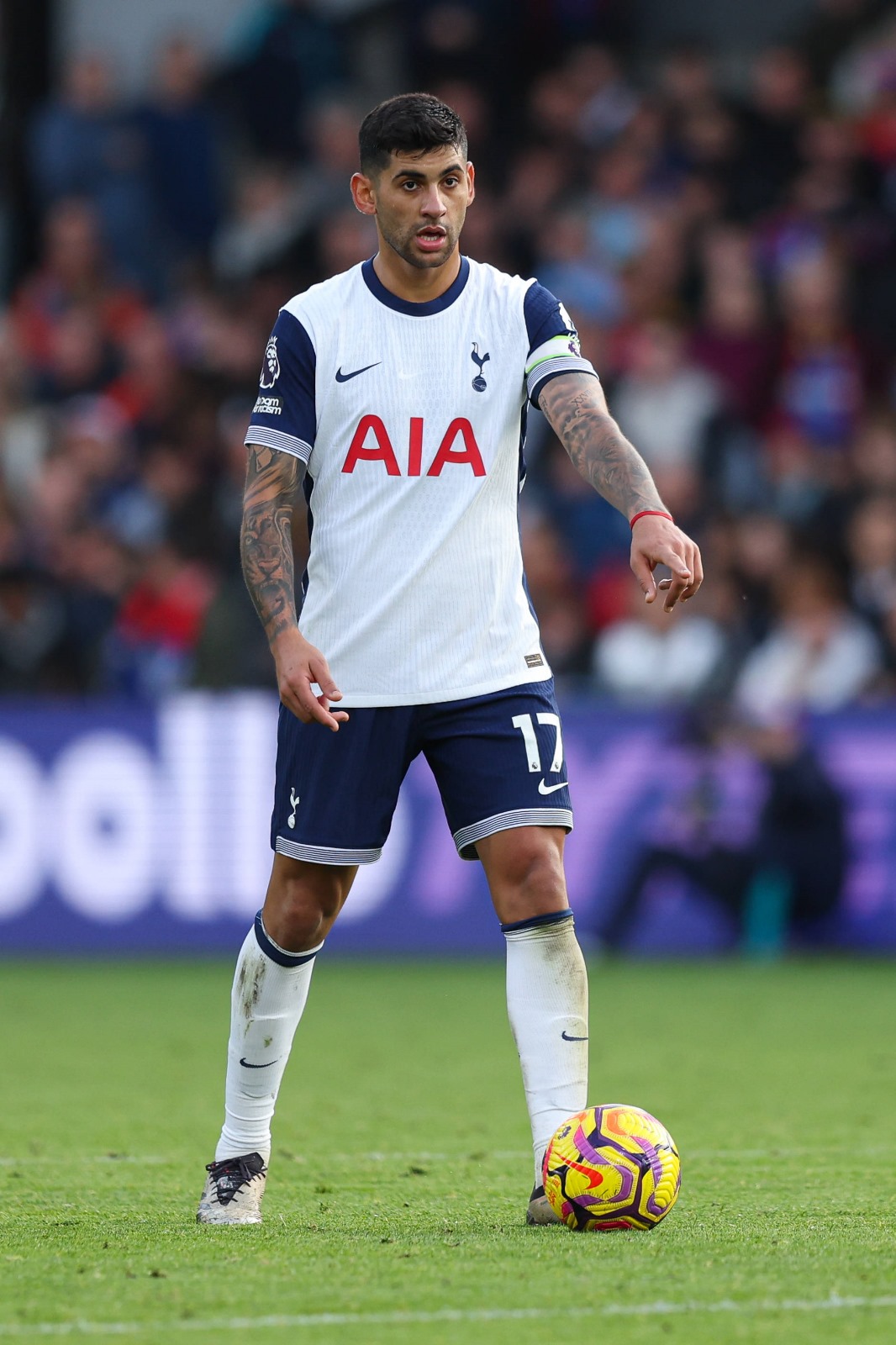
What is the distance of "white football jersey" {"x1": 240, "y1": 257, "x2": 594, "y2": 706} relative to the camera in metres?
5.05

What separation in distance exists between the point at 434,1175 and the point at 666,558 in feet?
6.44

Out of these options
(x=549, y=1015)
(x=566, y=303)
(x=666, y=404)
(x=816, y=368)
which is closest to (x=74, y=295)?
(x=566, y=303)

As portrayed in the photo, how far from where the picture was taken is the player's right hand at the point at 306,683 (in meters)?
4.73

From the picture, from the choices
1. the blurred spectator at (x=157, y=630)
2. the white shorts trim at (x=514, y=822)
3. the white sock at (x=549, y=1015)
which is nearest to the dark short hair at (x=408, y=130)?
the white shorts trim at (x=514, y=822)

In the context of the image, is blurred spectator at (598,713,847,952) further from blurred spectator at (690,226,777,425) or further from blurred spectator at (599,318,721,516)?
blurred spectator at (690,226,777,425)

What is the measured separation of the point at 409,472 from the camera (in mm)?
5059

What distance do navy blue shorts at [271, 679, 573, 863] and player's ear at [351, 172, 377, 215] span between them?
3.85 ft

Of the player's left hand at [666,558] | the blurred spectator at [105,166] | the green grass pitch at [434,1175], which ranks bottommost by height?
the green grass pitch at [434,1175]

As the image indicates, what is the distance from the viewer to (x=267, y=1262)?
4359 millimetres

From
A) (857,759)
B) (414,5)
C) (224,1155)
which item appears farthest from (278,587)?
(414,5)

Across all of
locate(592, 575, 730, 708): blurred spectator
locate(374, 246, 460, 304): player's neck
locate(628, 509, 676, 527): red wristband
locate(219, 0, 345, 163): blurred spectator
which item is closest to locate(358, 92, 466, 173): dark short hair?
locate(374, 246, 460, 304): player's neck

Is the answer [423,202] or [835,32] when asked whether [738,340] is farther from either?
[423,202]

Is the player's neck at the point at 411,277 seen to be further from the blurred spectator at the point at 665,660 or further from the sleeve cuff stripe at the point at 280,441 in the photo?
the blurred spectator at the point at 665,660

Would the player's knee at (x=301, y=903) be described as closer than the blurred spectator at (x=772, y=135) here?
Yes
